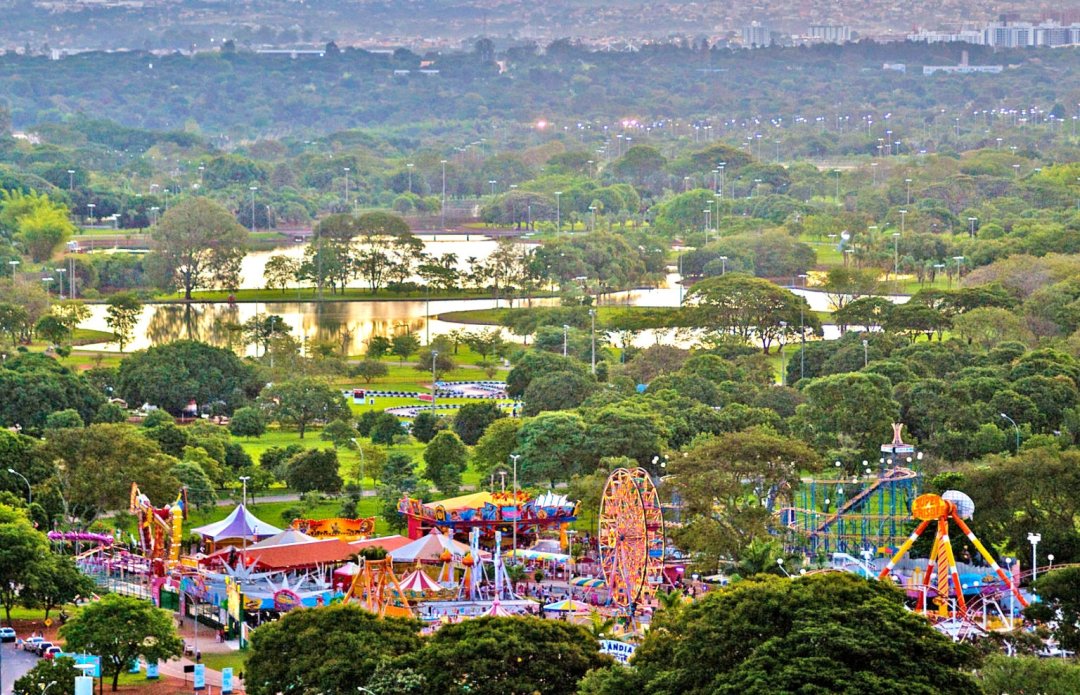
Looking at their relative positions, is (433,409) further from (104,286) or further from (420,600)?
(104,286)

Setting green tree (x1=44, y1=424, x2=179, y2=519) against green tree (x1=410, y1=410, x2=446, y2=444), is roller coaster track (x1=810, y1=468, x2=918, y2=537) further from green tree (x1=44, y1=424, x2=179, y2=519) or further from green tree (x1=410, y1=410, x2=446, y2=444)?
green tree (x1=410, y1=410, x2=446, y2=444)

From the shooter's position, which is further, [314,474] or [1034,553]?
[314,474]

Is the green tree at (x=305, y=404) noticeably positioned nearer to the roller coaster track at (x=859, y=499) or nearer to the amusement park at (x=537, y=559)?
the amusement park at (x=537, y=559)

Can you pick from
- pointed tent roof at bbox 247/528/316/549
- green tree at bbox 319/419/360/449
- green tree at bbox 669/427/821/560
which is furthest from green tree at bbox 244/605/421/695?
green tree at bbox 319/419/360/449

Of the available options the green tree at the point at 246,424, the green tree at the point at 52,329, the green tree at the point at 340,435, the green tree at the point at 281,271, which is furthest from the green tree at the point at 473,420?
the green tree at the point at 281,271

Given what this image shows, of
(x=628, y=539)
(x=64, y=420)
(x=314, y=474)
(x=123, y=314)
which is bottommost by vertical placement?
(x=123, y=314)

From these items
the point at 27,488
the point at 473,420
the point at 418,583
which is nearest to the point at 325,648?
the point at 418,583

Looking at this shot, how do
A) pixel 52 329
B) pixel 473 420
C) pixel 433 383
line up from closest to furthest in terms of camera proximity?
1. pixel 473 420
2. pixel 433 383
3. pixel 52 329

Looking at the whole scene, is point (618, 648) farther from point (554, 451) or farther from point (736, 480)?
point (554, 451)
